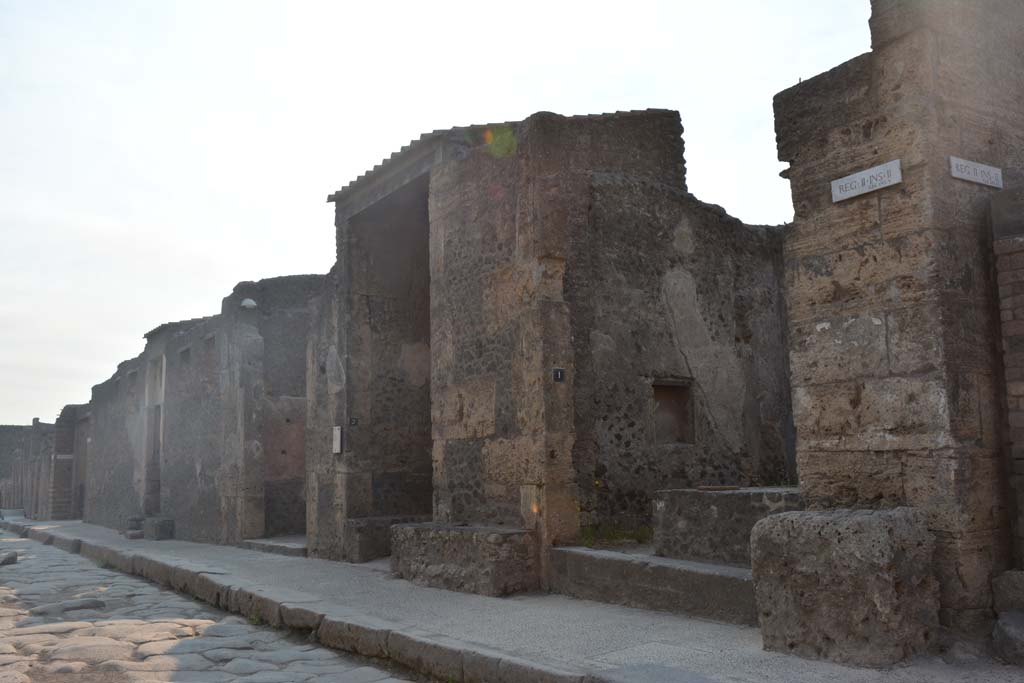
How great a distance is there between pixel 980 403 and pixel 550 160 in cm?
411

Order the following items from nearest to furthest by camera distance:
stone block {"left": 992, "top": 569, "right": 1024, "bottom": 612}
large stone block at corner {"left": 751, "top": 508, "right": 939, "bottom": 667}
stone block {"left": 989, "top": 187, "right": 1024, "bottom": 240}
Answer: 1. large stone block at corner {"left": 751, "top": 508, "right": 939, "bottom": 667}
2. stone block {"left": 992, "top": 569, "right": 1024, "bottom": 612}
3. stone block {"left": 989, "top": 187, "right": 1024, "bottom": 240}

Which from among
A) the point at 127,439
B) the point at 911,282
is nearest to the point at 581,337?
the point at 911,282

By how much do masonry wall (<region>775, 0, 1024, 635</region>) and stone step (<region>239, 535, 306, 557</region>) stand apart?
7.40m

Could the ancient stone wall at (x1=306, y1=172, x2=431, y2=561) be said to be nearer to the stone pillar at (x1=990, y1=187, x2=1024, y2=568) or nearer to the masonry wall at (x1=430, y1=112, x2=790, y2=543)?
the masonry wall at (x1=430, y1=112, x2=790, y2=543)

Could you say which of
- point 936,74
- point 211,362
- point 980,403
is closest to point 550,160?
point 936,74

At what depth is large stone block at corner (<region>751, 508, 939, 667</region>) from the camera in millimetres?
4105

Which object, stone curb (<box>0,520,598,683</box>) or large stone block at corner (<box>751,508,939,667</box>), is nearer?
large stone block at corner (<box>751,508,939,667</box>)

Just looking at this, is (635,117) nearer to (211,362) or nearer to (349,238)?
(349,238)

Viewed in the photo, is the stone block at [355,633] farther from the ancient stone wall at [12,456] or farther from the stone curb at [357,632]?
the ancient stone wall at [12,456]

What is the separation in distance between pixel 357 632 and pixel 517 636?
1117 millimetres

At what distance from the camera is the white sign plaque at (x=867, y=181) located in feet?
15.6

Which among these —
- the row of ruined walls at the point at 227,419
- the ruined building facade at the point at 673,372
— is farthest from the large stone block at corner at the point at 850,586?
the row of ruined walls at the point at 227,419

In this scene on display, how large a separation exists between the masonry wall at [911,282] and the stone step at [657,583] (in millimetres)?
821

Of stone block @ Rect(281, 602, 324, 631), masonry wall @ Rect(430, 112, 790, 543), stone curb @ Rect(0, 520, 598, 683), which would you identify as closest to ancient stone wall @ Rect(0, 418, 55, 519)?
stone curb @ Rect(0, 520, 598, 683)
